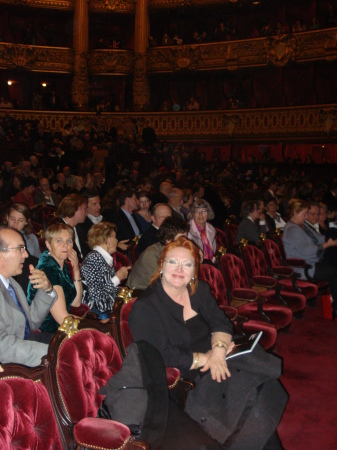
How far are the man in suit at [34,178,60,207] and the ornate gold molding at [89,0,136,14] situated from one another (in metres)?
12.3

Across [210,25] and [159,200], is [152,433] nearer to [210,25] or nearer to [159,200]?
[159,200]

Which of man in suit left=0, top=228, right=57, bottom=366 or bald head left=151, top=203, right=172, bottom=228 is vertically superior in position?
bald head left=151, top=203, right=172, bottom=228

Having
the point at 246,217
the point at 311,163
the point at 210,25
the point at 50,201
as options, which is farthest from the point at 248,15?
the point at 246,217

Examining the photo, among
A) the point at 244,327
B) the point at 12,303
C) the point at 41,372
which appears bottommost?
the point at 244,327

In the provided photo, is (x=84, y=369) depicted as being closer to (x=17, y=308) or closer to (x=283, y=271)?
(x=17, y=308)

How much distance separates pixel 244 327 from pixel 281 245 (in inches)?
94.3

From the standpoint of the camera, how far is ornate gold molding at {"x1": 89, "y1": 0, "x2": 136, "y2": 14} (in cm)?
1869

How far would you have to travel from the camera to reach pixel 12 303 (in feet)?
8.76

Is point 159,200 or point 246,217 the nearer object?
point 246,217

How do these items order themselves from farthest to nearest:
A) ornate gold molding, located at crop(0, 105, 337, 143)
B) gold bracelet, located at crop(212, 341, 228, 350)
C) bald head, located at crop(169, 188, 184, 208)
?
ornate gold molding, located at crop(0, 105, 337, 143)
bald head, located at crop(169, 188, 184, 208)
gold bracelet, located at crop(212, 341, 228, 350)

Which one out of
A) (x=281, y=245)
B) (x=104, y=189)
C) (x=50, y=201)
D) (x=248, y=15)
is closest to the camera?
(x=281, y=245)

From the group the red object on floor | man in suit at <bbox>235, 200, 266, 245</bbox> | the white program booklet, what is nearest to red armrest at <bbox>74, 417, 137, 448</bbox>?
the white program booklet

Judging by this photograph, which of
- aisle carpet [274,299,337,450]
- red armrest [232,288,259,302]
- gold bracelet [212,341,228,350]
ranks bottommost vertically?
aisle carpet [274,299,337,450]

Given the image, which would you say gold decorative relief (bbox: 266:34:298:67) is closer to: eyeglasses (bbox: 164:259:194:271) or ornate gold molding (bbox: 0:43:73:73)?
ornate gold molding (bbox: 0:43:73:73)
